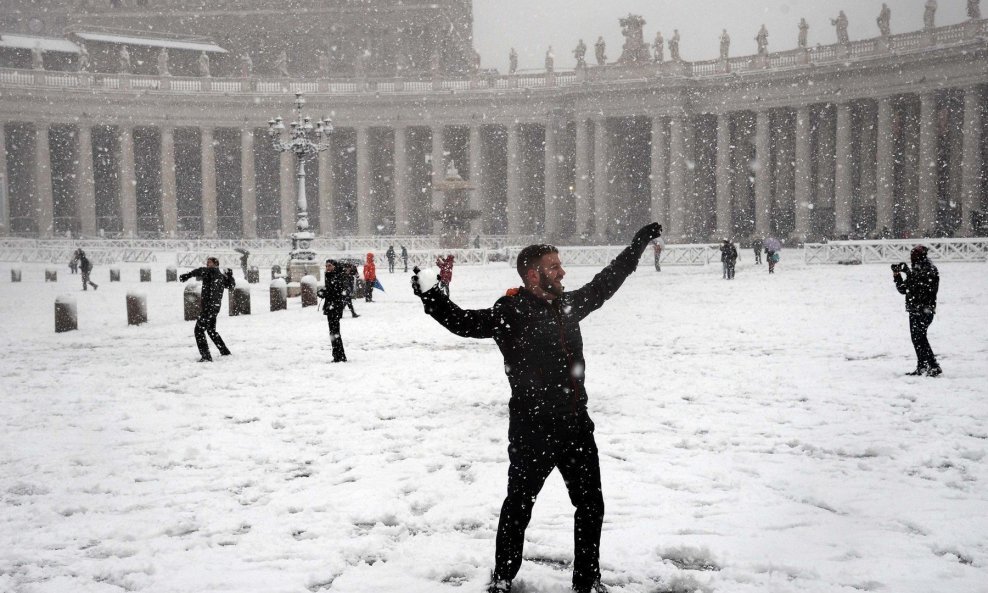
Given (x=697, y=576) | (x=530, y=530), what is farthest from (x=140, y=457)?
(x=697, y=576)

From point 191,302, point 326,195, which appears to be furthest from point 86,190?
point 191,302

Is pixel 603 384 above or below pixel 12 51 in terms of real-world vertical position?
below

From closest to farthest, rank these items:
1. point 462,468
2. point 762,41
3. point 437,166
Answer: point 462,468, point 762,41, point 437,166

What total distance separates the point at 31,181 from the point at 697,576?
72.1 metres

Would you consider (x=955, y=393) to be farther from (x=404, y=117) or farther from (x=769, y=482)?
(x=404, y=117)

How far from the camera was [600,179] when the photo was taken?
206 ft

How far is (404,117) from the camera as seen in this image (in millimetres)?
65938

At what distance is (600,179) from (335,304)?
4981 centimetres

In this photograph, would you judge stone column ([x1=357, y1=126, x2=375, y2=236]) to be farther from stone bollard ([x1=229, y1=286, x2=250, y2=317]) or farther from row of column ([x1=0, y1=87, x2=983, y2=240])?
stone bollard ([x1=229, y1=286, x2=250, y2=317])

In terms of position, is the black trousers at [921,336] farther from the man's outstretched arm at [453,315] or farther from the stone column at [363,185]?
the stone column at [363,185]

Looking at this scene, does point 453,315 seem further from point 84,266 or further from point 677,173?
point 677,173

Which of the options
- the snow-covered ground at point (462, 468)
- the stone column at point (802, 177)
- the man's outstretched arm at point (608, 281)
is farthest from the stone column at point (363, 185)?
the man's outstretched arm at point (608, 281)

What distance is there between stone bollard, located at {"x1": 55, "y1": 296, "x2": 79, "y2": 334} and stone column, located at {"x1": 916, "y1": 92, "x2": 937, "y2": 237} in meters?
43.9

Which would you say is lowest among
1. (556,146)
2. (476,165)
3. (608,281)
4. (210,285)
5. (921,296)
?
(921,296)
